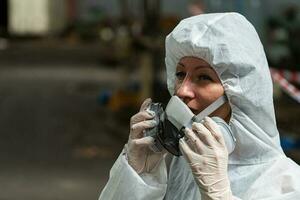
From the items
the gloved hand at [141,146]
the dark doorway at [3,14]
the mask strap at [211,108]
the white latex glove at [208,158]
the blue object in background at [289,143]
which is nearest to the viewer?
the white latex glove at [208,158]

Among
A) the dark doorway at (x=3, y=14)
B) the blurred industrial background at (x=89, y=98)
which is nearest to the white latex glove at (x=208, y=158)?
the blurred industrial background at (x=89, y=98)

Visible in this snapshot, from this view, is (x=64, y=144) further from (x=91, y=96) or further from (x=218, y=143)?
(x=218, y=143)

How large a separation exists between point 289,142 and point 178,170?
7323 mm

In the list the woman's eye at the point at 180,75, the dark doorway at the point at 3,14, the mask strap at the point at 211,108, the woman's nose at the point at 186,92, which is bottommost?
the dark doorway at the point at 3,14

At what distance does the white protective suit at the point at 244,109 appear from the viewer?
8.22 feet

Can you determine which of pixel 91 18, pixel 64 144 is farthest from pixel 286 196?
pixel 91 18

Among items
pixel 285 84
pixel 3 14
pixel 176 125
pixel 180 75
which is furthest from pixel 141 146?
pixel 3 14

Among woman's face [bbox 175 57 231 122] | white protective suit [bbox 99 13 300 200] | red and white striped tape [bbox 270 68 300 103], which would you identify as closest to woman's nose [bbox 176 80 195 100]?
woman's face [bbox 175 57 231 122]

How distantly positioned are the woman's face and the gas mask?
0.02 meters

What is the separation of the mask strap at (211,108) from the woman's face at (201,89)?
0.04ft

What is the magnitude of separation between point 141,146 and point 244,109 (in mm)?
360

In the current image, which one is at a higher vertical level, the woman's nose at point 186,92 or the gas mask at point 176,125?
the woman's nose at point 186,92

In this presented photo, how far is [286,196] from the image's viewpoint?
2.46 metres

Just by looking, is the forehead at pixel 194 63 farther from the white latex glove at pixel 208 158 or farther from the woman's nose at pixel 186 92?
the white latex glove at pixel 208 158
